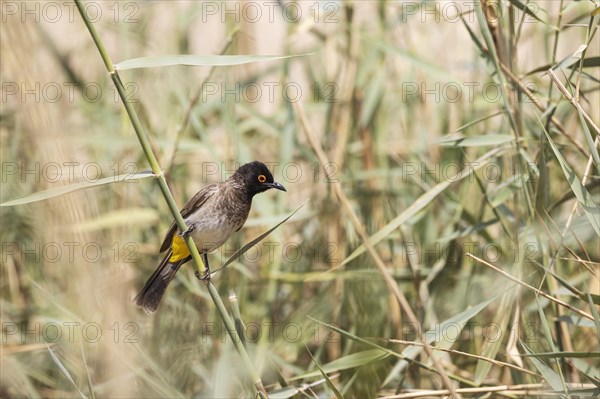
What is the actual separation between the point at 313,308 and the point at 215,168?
93 centimetres

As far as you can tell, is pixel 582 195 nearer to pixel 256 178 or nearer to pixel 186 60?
pixel 186 60

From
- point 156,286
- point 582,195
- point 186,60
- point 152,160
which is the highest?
point 186,60

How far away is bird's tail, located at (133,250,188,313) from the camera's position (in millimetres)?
2703

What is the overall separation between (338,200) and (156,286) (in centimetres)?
69

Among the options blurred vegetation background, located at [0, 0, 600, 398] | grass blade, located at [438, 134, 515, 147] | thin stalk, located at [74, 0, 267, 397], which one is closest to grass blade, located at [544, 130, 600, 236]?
blurred vegetation background, located at [0, 0, 600, 398]

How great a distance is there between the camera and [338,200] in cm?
285

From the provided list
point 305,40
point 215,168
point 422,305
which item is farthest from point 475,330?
point 305,40

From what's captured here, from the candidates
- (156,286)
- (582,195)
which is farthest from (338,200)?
(582,195)

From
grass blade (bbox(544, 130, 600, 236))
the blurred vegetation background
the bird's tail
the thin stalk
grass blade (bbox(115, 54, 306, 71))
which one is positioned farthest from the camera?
the bird's tail

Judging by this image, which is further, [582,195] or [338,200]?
[338,200]

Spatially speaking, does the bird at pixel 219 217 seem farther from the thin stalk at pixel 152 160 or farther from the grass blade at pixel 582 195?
the grass blade at pixel 582 195

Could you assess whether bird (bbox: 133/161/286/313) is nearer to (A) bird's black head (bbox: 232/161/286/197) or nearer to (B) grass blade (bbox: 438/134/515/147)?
(A) bird's black head (bbox: 232/161/286/197)

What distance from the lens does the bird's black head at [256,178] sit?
290 centimetres

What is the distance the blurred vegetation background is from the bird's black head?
239mm
